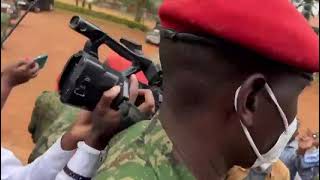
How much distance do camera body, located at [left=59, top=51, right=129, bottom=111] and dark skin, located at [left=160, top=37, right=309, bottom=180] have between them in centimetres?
10

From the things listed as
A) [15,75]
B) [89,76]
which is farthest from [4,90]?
[89,76]

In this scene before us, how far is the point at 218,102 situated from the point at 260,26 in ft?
0.57

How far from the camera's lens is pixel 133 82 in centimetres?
144

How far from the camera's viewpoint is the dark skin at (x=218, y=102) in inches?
50.1

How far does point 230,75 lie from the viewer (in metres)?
1.28

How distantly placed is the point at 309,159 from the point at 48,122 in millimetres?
2018

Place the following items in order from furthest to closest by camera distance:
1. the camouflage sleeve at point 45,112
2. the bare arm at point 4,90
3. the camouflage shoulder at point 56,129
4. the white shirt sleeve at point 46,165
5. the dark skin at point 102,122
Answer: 1. the camouflage sleeve at point 45,112
2. the camouflage shoulder at point 56,129
3. the white shirt sleeve at point 46,165
4. the dark skin at point 102,122
5. the bare arm at point 4,90

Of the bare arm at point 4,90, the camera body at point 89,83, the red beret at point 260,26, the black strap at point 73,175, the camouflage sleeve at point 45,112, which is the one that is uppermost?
the bare arm at point 4,90

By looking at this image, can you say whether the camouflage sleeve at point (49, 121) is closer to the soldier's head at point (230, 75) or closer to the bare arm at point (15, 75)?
the soldier's head at point (230, 75)

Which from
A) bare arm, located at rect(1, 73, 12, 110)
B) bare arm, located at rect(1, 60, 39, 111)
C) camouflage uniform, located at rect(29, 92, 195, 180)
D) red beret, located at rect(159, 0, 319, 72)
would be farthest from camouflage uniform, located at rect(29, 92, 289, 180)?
bare arm, located at rect(1, 73, 12, 110)

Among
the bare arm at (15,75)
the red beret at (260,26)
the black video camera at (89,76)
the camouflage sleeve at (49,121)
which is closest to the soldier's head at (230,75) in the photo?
the red beret at (260,26)

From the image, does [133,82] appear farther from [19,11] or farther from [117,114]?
[19,11]

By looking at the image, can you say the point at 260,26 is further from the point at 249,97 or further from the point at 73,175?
the point at 73,175

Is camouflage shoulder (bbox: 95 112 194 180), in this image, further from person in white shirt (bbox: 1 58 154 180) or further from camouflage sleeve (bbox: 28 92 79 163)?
camouflage sleeve (bbox: 28 92 79 163)
